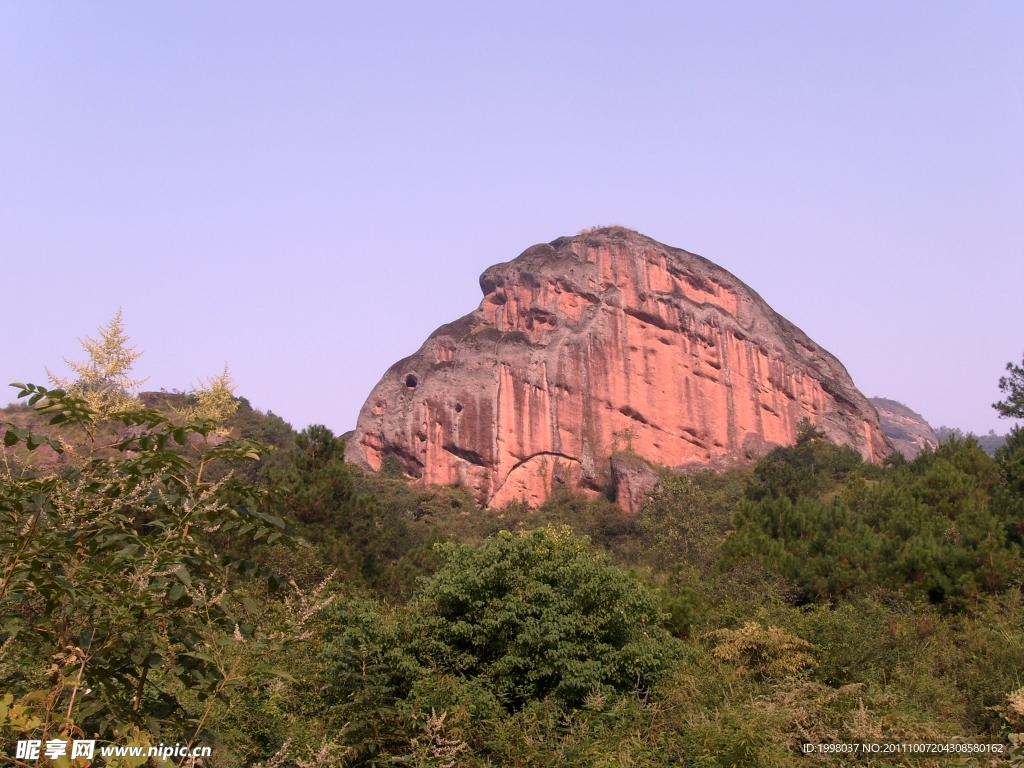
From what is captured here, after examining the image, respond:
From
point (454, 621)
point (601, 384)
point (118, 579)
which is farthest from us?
point (601, 384)

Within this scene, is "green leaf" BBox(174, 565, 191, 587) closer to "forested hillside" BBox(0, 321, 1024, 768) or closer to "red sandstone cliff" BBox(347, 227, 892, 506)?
"forested hillside" BBox(0, 321, 1024, 768)

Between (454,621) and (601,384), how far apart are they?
42548 millimetres

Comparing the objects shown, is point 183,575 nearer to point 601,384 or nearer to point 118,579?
point 118,579

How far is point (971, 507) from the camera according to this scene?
2036 cm

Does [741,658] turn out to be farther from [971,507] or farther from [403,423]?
[403,423]

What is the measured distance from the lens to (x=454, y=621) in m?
10.6

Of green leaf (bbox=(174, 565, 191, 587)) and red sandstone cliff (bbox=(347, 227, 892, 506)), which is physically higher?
red sandstone cliff (bbox=(347, 227, 892, 506))

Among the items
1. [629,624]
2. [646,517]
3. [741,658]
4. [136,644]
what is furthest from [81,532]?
[646,517]

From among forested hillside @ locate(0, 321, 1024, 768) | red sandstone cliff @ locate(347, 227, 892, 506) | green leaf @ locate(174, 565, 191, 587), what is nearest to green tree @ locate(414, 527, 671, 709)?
forested hillside @ locate(0, 321, 1024, 768)

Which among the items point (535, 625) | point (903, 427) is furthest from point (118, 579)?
point (903, 427)

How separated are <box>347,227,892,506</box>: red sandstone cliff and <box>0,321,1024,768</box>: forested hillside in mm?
23100

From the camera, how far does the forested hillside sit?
11.0 ft

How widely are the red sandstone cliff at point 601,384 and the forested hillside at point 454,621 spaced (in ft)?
75.8

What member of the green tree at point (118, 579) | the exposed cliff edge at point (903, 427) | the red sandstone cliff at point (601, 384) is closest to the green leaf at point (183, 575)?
the green tree at point (118, 579)
